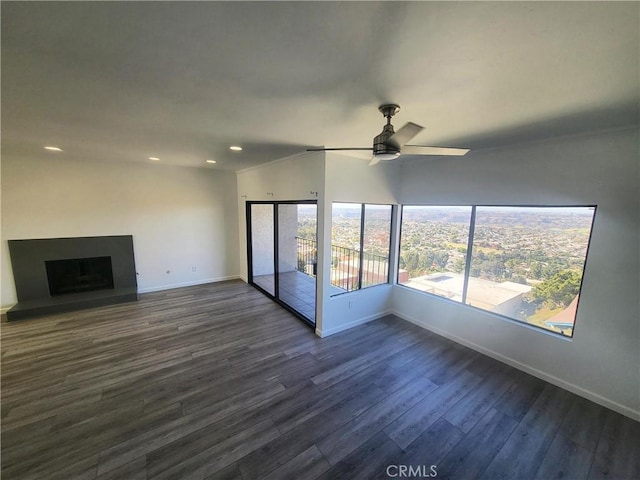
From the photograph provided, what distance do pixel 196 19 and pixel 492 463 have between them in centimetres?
337

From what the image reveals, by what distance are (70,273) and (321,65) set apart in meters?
5.87

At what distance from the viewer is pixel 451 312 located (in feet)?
11.8

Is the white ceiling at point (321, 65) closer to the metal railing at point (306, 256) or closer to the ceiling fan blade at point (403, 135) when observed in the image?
the ceiling fan blade at point (403, 135)

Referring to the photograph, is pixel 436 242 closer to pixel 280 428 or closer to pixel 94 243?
pixel 280 428

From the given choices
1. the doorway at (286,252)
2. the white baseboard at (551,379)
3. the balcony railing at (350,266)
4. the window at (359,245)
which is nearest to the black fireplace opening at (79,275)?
the doorway at (286,252)

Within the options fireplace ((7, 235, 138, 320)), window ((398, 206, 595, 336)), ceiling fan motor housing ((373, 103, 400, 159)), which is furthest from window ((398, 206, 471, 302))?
fireplace ((7, 235, 138, 320))

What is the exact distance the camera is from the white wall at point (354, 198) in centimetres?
337

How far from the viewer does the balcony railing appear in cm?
373

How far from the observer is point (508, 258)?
3.09 m

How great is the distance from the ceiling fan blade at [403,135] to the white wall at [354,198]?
5.20ft

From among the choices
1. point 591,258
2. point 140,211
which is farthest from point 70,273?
point 591,258

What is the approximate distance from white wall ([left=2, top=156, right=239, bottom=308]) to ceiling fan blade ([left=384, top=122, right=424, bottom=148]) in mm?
4878

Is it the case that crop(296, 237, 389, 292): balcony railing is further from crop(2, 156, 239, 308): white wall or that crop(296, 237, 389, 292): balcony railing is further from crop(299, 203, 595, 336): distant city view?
crop(2, 156, 239, 308): white wall

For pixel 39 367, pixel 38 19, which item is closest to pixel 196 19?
pixel 38 19
